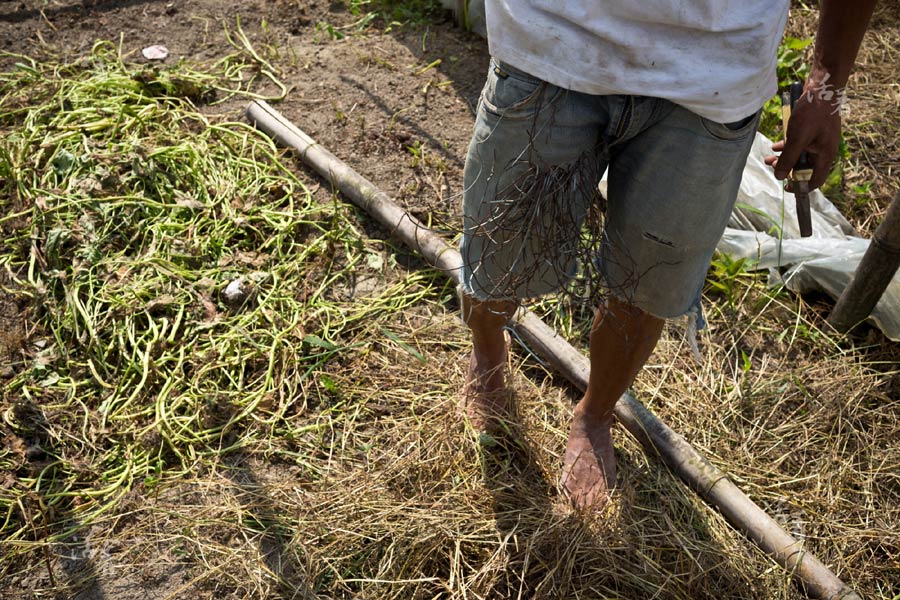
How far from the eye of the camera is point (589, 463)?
221 cm

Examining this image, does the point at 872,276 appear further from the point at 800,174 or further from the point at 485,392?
the point at 485,392

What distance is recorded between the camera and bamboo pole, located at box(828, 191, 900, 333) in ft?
7.93

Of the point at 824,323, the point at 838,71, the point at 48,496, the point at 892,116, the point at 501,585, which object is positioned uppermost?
the point at 838,71

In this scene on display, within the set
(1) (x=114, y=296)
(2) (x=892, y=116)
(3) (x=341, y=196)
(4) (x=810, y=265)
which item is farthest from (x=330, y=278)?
(2) (x=892, y=116)

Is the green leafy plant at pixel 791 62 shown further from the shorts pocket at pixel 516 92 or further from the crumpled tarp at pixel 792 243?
the shorts pocket at pixel 516 92

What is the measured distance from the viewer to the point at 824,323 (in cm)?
275

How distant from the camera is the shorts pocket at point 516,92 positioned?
1.48 m

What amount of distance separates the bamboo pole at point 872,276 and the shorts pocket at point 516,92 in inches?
60.7

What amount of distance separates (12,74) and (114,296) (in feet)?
5.87

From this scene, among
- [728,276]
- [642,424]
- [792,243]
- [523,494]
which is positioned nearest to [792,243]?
[792,243]

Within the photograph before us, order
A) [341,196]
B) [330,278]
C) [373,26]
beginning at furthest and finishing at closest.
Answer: [373,26]
[341,196]
[330,278]

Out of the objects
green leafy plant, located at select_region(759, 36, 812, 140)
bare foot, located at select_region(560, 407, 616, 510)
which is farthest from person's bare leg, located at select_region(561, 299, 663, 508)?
green leafy plant, located at select_region(759, 36, 812, 140)

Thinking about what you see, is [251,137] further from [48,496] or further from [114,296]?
[48,496]

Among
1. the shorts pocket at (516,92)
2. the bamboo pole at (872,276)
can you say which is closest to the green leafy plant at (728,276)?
the bamboo pole at (872,276)
